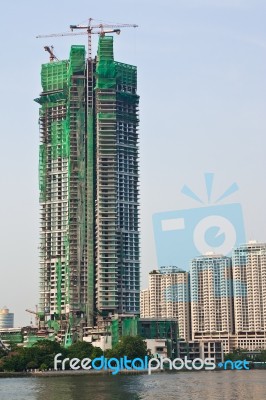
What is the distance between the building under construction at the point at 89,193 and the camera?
96.8 metres

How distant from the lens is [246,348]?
133125 millimetres

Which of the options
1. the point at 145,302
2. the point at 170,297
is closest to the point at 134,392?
the point at 170,297

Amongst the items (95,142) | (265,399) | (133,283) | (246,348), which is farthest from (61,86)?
(265,399)

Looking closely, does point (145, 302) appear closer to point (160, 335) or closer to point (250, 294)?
point (250, 294)

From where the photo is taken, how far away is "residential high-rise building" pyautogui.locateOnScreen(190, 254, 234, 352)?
438 feet

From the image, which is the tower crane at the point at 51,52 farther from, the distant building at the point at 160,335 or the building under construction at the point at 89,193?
the distant building at the point at 160,335

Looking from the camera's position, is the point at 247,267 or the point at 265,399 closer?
the point at 265,399

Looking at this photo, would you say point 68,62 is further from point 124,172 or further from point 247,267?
point 247,267

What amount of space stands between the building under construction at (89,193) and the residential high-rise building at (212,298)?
3632cm

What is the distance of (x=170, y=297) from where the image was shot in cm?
13750

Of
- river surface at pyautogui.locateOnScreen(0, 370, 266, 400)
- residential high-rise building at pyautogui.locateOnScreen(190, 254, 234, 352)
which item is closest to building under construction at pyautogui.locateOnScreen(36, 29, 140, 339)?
residential high-rise building at pyautogui.locateOnScreen(190, 254, 234, 352)

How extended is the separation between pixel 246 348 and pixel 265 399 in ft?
305

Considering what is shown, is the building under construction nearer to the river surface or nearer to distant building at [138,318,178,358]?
distant building at [138,318,178,358]

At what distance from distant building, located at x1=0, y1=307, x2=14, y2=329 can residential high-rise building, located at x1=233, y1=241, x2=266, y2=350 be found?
73643 mm
